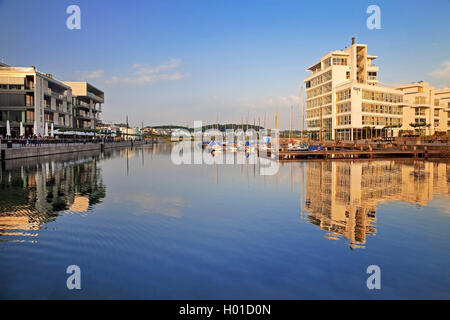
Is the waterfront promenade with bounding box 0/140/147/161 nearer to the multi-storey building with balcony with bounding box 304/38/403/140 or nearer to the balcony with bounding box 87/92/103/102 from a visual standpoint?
the balcony with bounding box 87/92/103/102

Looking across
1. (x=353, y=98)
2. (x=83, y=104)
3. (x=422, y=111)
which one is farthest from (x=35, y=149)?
(x=422, y=111)

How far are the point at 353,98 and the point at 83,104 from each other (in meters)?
73.6

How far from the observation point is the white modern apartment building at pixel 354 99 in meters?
72.7

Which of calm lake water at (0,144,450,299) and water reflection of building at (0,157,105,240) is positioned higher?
water reflection of building at (0,157,105,240)

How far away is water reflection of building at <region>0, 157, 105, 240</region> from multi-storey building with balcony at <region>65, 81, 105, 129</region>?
73129mm

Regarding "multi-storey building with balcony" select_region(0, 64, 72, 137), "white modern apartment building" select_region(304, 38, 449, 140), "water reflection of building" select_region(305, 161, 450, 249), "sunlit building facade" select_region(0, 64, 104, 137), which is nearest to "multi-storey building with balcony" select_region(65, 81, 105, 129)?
"sunlit building facade" select_region(0, 64, 104, 137)

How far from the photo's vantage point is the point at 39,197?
17922 mm

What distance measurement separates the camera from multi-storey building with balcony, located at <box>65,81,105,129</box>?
95.1 metres

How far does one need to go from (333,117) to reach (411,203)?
218 ft

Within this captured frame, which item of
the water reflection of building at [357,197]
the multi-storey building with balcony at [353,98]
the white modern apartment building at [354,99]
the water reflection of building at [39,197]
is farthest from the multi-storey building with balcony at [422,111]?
the water reflection of building at [39,197]

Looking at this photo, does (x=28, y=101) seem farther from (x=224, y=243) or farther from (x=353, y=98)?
(x=224, y=243)

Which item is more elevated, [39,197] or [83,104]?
[83,104]

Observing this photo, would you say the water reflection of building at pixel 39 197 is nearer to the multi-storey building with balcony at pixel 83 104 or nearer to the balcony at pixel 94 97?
the multi-storey building with balcony at pixel 83 104
